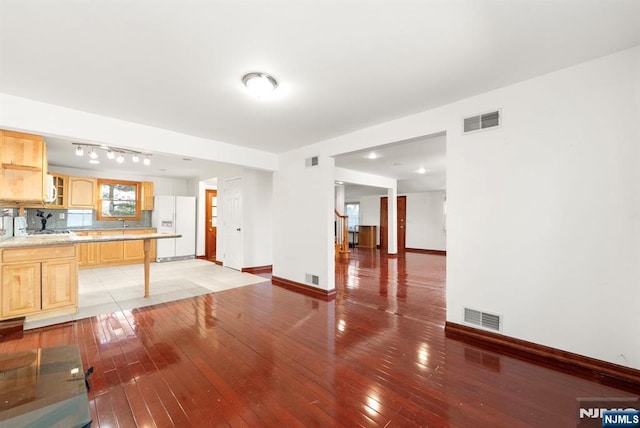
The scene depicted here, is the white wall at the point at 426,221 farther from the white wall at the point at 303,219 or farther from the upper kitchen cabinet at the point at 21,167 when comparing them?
the upper kitchen cabinet at the point at 21,167

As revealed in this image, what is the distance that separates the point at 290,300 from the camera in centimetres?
404

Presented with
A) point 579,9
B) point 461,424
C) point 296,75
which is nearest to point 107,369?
point 461,424

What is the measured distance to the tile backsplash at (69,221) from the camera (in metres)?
6.05

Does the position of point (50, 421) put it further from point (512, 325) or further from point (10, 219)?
point (10, 219)

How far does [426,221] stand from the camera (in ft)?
32.6

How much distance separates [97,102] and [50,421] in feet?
9.95

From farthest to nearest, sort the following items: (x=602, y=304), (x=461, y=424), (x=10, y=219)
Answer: (x=10, y=219), (x=602, y=304), (x=461, y=424)

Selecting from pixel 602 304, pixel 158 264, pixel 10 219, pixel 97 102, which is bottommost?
pixel 158 264

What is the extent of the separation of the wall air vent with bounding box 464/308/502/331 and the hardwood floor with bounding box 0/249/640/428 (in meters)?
0.28

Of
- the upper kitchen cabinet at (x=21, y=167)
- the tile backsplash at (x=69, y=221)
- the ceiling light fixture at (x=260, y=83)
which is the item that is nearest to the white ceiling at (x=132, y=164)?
the tile backsplash at (x=69, y=221)

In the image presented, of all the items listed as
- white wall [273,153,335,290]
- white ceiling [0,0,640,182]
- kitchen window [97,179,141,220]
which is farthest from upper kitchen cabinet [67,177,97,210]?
white wall [273,153,335,290]

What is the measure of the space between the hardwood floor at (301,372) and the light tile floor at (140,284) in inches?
15.5

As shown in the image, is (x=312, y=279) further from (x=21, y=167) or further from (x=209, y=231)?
(x=209, y=231)

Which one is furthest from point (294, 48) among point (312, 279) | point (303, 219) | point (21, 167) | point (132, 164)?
point (132, 164)
